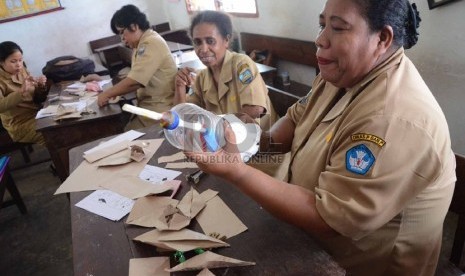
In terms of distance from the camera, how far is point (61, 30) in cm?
639

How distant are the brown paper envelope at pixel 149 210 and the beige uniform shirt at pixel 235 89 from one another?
0.80m

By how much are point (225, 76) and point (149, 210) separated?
3.35 feet

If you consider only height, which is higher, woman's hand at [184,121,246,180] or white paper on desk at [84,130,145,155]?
woman's hand at [184,121,246,180]

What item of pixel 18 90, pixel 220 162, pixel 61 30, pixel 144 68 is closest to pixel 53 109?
pixel 144 68

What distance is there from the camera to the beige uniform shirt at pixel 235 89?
1.84 meters

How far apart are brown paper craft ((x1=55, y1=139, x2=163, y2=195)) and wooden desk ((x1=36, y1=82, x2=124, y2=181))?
987mm

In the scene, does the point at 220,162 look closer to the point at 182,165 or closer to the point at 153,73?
the point at 182,165

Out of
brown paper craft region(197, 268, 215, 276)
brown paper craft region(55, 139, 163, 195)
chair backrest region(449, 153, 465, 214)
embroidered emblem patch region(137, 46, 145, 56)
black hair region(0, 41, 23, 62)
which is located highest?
black hair region(0, 41, 23, 62)

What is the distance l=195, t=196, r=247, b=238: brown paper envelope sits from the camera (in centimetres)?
105

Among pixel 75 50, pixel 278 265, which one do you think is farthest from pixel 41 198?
pixel 75 50

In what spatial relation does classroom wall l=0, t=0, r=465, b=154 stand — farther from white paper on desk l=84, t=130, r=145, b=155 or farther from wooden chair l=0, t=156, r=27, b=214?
wooden chair l=0, t=156, r=27, b=214

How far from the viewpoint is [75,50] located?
6.62 meters

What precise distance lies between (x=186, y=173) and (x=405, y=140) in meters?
0.88

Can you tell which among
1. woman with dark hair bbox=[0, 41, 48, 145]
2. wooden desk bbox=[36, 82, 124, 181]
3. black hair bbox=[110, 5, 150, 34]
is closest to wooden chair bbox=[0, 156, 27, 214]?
wooden desk bbox=[36, 82, 124, 181]
